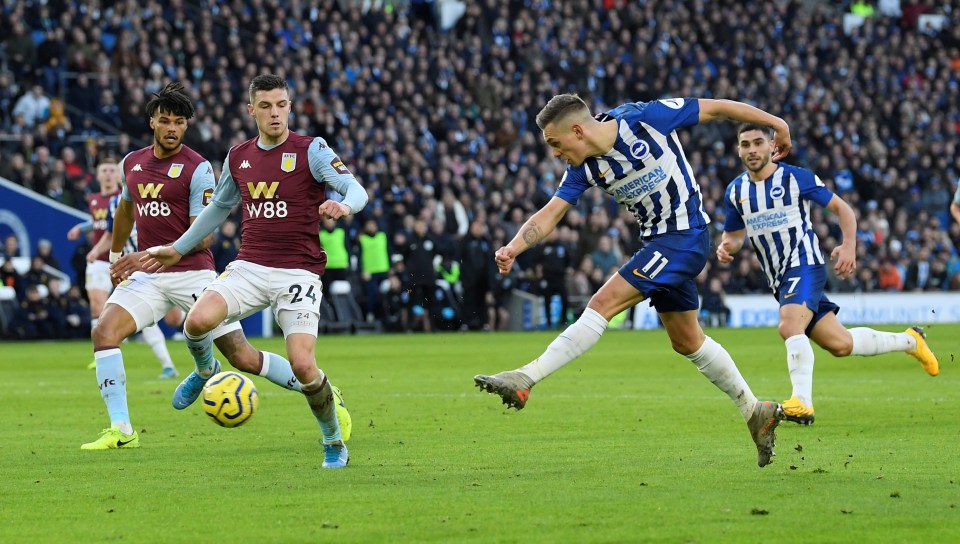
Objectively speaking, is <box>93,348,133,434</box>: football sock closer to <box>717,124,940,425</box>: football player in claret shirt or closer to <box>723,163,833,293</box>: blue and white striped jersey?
<box>717,124,940,425</box>: football player in claret shirt

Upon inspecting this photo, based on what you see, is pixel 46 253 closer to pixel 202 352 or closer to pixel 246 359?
pixel 202 352

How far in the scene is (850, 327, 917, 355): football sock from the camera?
11.3 metres

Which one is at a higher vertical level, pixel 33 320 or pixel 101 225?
pixel 101 225

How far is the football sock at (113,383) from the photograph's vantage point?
31.4 feet

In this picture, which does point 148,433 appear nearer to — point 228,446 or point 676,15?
point 228,446

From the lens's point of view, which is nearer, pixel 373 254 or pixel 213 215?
pixel 213 215

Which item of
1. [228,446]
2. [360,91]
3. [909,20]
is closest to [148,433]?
[228,446]

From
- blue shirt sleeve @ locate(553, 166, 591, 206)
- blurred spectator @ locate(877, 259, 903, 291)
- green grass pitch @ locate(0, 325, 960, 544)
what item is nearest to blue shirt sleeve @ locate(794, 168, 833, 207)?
green grass pitch @ locate(0, 325, 960, 544)

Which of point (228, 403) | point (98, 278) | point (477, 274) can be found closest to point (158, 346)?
point (98, 278)

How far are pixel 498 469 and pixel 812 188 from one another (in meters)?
4.08

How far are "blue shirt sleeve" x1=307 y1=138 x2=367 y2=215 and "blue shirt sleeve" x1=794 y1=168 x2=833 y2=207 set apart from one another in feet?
13.3

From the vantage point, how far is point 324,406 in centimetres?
823

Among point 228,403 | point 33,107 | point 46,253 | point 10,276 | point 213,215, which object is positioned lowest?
point 228,403

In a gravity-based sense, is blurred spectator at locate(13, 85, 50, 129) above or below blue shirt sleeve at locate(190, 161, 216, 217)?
above
